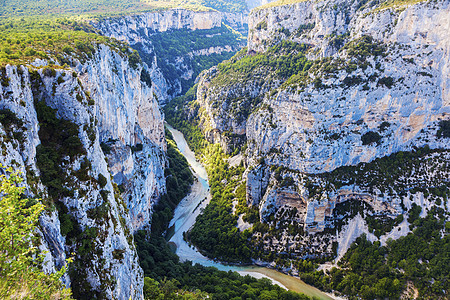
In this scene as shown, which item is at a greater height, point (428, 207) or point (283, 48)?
point (283, 48)

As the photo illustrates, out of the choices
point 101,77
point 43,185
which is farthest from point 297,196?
point 43,185

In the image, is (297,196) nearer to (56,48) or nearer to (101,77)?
(101,77)

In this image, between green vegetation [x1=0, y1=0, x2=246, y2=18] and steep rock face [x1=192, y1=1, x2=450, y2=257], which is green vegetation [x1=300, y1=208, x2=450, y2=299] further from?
green vegetation [x1=0, y1=0, x2=246, y2=18]

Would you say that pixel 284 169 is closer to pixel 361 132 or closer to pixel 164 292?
pixel 361 132

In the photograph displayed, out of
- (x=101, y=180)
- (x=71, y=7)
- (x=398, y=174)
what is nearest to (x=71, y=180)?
(x=101, y=180)

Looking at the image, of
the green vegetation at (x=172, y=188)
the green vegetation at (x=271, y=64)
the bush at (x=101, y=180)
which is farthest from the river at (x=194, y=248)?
the bush at (x=101, y=180)

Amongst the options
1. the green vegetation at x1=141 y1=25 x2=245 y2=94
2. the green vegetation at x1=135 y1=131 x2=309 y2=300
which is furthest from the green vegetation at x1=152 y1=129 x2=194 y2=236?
the green vegetation at x1=141 y1=25 x2=245 y2=94
